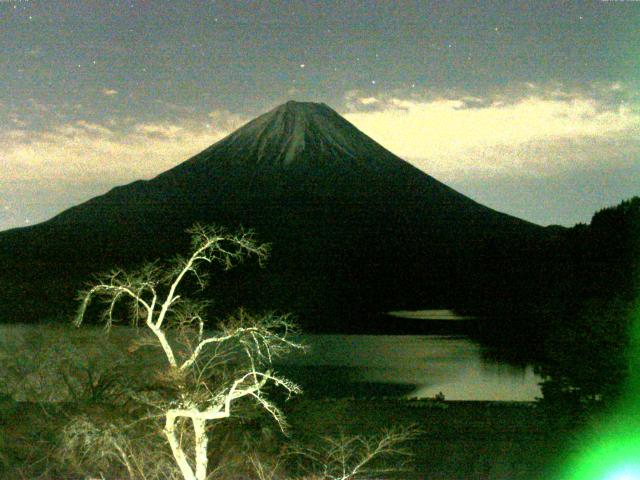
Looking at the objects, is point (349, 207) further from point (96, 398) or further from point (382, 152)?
point (96, 398)

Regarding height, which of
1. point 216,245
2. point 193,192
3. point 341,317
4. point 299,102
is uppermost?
point 299,102

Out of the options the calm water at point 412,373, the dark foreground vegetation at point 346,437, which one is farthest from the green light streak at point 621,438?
the calm water at point 412,373

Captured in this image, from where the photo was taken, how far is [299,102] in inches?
3457

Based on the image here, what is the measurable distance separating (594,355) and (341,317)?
181 ft

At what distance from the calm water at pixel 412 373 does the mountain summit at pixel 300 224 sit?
30.2 m

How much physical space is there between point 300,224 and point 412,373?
56.5m

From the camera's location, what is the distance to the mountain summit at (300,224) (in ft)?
238

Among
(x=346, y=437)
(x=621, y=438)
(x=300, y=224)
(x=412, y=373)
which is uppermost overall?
(x=300, y=224)

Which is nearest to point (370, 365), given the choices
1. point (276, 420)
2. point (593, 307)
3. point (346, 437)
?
point (593, 307)

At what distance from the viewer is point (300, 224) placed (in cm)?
8356

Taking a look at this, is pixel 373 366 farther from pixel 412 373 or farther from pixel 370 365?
pixel 412 373

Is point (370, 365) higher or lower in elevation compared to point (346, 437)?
lower

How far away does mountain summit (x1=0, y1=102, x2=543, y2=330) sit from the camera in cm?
7256

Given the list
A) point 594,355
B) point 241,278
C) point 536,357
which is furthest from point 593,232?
point 241,278
